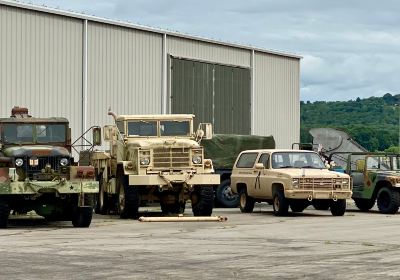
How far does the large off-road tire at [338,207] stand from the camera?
88.9 ft

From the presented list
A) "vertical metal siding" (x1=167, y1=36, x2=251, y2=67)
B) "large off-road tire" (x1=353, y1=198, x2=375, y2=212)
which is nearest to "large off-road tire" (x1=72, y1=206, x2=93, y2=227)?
"large off-road tire" (x1=353, y1=198, x2=375, y2=212)

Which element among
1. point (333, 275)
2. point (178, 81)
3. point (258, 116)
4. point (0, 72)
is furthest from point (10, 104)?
point (333, 275)

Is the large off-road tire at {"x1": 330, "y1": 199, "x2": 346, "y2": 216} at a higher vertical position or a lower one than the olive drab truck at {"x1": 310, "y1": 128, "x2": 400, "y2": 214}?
lower

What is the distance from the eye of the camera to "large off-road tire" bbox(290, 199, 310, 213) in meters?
27.1

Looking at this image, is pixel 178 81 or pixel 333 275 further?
pixel 178 81

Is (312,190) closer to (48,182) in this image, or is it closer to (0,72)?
(48,182)

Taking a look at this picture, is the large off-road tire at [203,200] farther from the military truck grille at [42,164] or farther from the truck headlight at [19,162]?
the truck headlight at [19,162]

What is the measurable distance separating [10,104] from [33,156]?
1253 cm

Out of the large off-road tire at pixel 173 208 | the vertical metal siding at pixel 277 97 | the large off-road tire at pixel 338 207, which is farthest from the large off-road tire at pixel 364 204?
the vertical metal siding at pixel 277 97

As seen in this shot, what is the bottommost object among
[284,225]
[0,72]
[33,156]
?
[284,225]

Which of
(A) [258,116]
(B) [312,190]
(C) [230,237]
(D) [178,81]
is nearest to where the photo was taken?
(C) [230,237]

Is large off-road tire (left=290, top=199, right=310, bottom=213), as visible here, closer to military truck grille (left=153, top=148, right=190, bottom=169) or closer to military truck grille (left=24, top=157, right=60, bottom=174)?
military truck grille (left=153, top=148, right=190, bottom=169)

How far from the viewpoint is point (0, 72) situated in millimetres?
33375

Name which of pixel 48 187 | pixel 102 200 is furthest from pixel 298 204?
pixel 48 187
